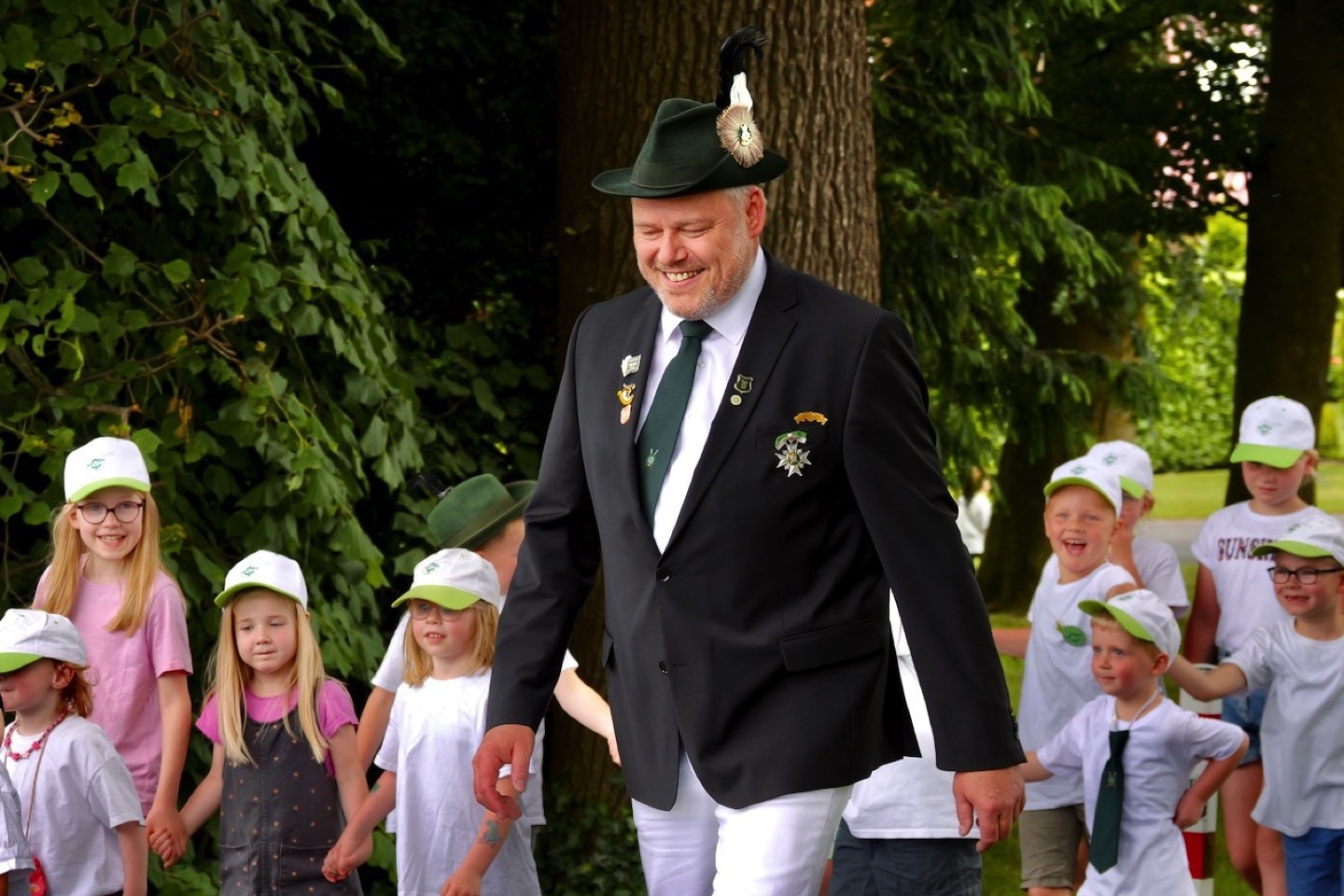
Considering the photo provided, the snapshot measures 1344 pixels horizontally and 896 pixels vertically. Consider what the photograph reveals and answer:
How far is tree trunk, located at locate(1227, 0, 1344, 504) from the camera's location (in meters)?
12.5

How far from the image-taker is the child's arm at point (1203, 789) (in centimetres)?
527

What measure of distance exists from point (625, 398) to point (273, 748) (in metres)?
1.81

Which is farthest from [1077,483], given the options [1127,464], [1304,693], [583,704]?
[583,704]

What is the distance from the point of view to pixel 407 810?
4.93 m

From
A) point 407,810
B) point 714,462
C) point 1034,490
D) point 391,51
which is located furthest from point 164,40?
point 1034,490

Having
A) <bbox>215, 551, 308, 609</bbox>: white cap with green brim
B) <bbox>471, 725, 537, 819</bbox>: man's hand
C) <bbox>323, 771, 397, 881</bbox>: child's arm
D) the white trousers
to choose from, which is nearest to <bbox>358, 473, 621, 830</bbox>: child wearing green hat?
<bbox>323, 771, 397, 881</bbox>: child's arm

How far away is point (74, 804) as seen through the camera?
462 cm

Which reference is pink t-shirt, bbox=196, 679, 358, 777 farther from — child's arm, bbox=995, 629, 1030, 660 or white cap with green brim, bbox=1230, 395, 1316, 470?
white cap with green brim, bbox=1230, 395, 1316, 470

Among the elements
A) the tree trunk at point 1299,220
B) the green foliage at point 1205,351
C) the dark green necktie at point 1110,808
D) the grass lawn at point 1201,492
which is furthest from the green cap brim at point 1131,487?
the grass lawn at point 1201,492

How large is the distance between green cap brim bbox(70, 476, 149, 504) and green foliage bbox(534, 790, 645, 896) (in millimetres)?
3007

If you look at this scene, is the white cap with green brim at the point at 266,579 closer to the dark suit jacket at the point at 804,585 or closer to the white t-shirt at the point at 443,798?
the white t-shirt at the point at 443,798

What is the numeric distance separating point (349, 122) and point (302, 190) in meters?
1.65

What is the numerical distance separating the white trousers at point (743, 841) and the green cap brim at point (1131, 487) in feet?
10.7

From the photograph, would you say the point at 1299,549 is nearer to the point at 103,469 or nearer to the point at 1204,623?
the point at 1204,623
